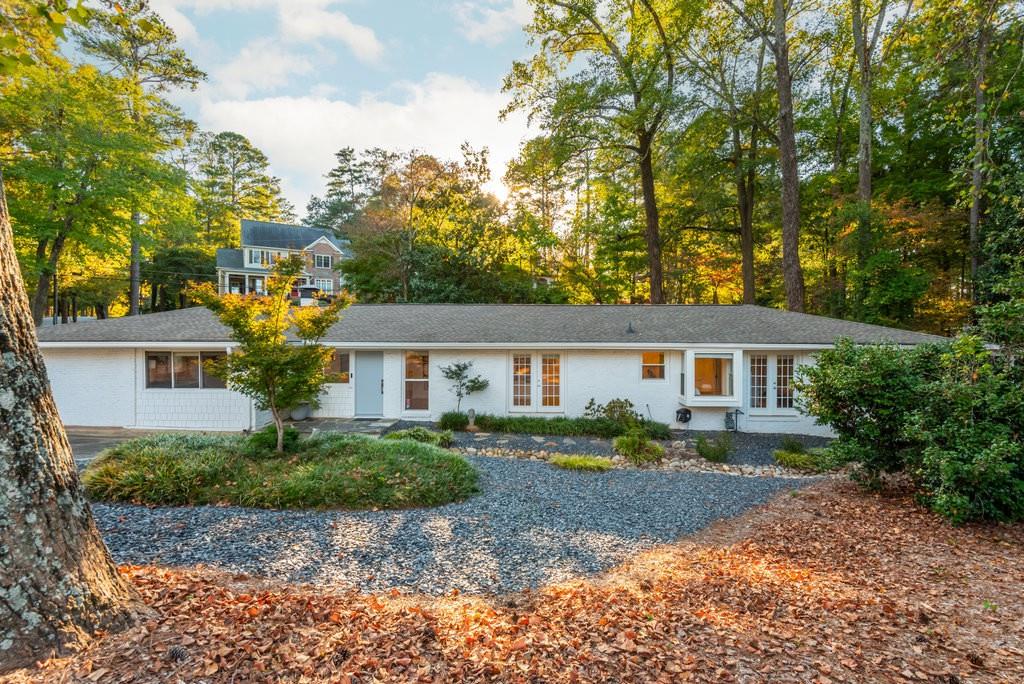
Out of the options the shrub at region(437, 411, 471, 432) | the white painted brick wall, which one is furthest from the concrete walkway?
the shrub at region(437, 411, 471, 432)

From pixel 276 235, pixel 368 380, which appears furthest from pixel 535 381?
pixel 276 235

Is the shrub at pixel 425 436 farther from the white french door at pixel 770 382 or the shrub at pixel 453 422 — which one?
the white french door at pixel 770 382

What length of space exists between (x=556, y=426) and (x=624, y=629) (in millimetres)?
8192

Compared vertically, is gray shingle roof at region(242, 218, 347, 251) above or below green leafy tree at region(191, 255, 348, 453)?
above

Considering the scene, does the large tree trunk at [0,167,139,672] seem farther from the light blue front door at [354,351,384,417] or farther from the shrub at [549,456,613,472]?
the light blue front door at [354,351,384,417]

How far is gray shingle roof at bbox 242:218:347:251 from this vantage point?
1345 inches

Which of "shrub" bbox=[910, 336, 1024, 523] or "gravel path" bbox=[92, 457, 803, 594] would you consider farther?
"shrub" bbox=[910, 336, 1024, 523]

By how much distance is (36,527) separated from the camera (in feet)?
7.93

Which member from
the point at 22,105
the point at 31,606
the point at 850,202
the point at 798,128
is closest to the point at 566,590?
the point at 31,606

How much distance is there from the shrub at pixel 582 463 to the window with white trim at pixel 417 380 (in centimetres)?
543

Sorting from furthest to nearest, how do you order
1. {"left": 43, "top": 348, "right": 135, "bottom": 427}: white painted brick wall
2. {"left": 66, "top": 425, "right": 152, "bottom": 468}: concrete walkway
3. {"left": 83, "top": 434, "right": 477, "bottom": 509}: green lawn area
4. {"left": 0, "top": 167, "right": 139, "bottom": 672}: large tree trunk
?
{"left": 43, "top": 348, "right": 135, "bottom": 427}: white painted brick wall → {"left": 66, "top": 425, "right": 152, "bottom": 468}: concrete walkway → {"left": 83, "top": 434, "right": 477, "bottom": 509}: green lawn area → {"left": 0, "top": 167, "right": 139, "bottom": 672}: large tree trunk

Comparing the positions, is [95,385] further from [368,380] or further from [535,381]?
[535,381]

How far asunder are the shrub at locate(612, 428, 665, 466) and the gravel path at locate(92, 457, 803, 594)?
6.27 ft

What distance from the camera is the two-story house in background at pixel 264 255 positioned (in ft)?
108
